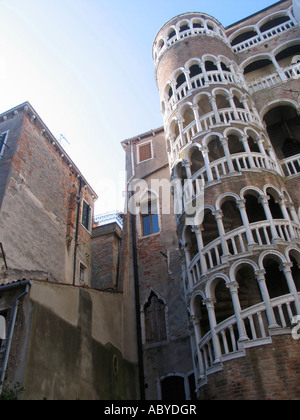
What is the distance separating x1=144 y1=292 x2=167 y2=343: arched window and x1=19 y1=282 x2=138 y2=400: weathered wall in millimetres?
1247

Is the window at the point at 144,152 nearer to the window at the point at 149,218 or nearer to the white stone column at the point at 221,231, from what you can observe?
the window at the point at 149,218

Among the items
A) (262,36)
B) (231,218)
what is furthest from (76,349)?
(262,36)

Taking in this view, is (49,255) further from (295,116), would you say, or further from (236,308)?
(295,116)

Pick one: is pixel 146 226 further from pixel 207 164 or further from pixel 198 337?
pixel 198 337

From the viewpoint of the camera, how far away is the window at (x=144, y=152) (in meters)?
21.9

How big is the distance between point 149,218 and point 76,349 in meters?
9.20

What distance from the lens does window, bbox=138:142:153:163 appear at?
2191cm

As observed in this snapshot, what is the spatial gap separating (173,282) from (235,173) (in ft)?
18.5

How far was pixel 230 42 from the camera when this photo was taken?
2297 centimetres

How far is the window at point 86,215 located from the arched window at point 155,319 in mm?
6685

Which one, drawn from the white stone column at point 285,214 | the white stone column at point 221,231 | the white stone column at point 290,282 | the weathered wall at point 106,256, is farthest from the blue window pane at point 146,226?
the white stone column at point 290,282

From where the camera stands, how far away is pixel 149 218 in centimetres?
1969

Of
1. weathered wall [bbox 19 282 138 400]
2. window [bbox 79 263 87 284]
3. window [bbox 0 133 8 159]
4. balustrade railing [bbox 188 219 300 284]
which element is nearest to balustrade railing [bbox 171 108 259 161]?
balustrade railing [bbox 188 219 300 284]
